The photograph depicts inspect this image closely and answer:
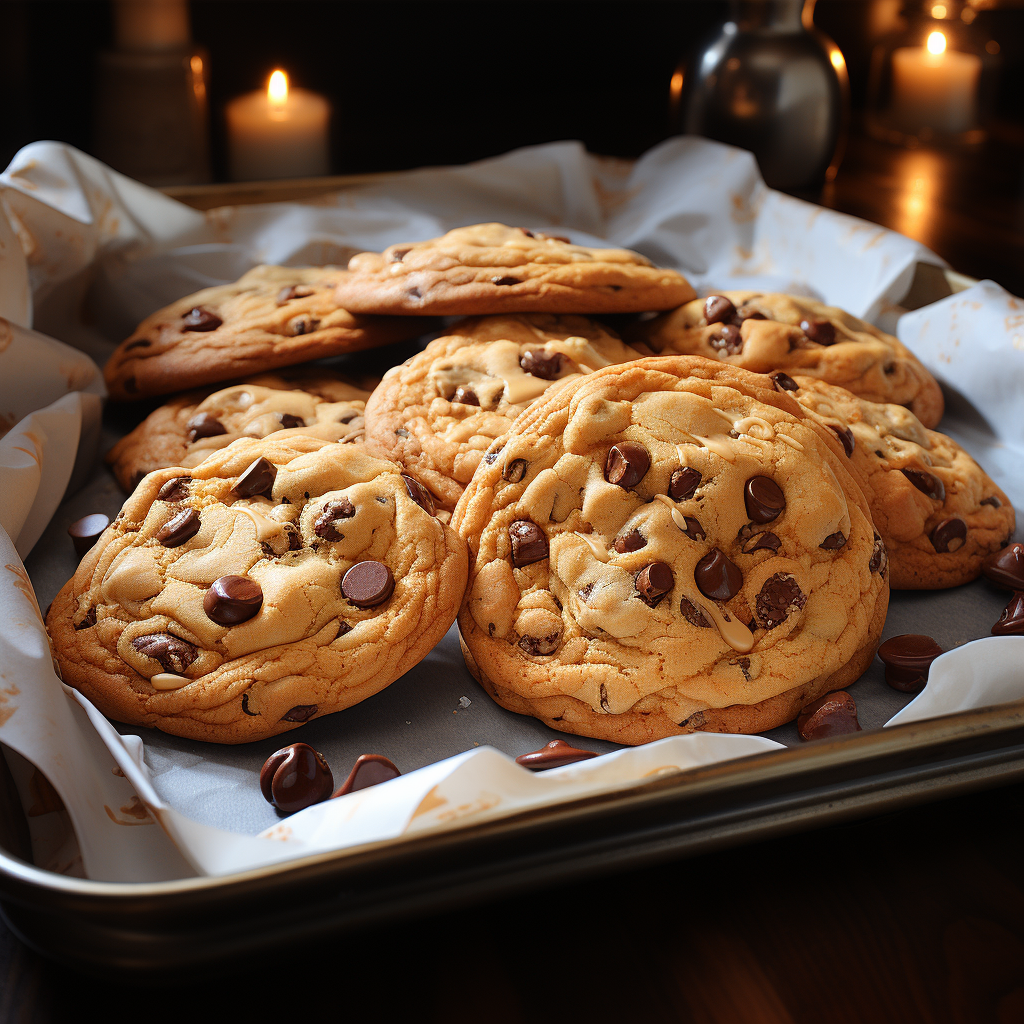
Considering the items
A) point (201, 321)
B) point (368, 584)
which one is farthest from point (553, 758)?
point (201, 321)

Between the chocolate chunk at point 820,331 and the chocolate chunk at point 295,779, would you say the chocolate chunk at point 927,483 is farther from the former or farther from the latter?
the chocolate chunk at point 295,779

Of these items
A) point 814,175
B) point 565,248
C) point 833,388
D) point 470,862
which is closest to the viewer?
point 470,862

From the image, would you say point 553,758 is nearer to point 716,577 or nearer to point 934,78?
point 716,577

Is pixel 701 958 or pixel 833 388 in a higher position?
pixel 833 388

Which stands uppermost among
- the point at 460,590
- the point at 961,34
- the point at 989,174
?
the point at 961,34

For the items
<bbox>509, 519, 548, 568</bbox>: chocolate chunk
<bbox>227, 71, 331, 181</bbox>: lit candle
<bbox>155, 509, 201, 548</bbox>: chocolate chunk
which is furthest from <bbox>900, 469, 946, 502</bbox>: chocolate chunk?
<bbox>227, 71, 331, 181</bbox>: lit candle

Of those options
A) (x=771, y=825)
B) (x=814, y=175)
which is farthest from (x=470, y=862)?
(x=814, y=175)

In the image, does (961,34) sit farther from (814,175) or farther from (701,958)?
(701,958)

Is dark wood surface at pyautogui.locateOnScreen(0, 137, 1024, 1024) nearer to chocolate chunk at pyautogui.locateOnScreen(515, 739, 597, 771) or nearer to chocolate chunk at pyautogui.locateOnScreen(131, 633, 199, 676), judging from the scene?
chocolate chunk at pyautogui.locateOnScreen(515, 739, 597, 771)
